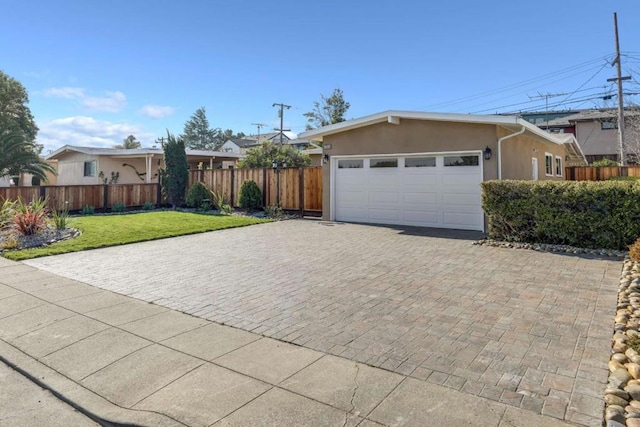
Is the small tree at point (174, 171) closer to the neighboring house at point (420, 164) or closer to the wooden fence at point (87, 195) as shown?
the wooden fence at point (87, 195)

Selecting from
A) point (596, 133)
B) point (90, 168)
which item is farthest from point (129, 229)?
point (596, 133)

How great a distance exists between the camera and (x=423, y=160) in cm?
1212

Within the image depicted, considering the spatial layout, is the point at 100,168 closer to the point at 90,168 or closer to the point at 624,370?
the point at 90,168

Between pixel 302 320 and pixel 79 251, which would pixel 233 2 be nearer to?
pixel 79 251

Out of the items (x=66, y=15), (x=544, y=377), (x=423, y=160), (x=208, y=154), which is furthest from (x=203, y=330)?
(x=208, y=154)

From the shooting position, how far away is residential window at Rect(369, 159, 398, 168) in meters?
12.7

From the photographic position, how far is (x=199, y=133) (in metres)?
74.0

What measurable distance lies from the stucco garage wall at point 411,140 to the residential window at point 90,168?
1641 cm

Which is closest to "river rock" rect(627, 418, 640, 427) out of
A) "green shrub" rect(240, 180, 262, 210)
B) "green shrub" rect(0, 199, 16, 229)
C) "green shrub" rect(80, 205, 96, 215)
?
"green shrub" rect(0, 199, 16, 229)

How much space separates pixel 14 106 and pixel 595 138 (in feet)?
160

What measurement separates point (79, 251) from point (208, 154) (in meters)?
16.2

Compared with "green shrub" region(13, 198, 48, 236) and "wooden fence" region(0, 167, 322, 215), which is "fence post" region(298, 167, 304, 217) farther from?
"green shrub" region(13, 198, 48, 236)

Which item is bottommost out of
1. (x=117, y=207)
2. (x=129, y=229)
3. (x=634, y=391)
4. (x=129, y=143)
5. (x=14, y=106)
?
(x=634, y=391)

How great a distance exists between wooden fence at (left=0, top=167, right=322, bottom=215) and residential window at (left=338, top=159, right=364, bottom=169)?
120 centimetres
